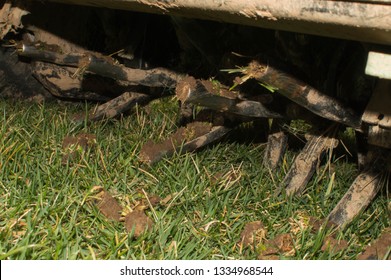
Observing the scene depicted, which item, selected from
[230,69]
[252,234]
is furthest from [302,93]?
[252,234]

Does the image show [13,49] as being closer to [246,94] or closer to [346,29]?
[246,94]

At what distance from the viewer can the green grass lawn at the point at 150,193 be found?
187 centimetres

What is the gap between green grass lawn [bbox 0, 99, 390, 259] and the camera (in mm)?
1865

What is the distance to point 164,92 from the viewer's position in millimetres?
3158

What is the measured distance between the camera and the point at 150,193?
7.51ft

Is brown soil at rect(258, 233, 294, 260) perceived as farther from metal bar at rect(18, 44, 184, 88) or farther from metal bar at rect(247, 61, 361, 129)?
metal bar at rect(18, 44, 184, 88)

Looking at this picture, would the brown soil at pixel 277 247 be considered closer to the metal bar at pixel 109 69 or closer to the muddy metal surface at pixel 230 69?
the muddy metal surface at pixel 230 69

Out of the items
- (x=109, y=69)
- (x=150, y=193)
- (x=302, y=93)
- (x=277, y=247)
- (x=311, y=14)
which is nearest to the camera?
(x=311, y=14)

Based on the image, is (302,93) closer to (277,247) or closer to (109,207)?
(277,247)

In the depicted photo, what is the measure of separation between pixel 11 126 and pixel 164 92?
2.58 ft

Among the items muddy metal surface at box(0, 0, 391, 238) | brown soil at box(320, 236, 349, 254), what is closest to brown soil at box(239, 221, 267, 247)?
muddy metal surface at box(0, 0, 391, 238)

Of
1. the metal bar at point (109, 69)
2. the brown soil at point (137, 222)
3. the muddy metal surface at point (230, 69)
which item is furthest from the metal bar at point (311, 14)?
the metal bar at point (109, 69)
